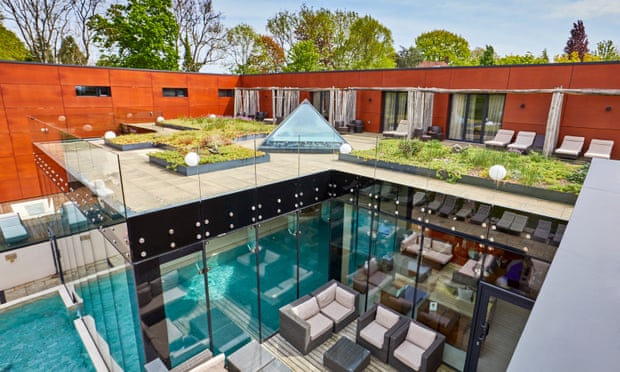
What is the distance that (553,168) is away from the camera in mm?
7887

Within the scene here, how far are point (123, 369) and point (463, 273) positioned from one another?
6805 mm

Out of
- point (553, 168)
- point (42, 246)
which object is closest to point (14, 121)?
point (42, 246)

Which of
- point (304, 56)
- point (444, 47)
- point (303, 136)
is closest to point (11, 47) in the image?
point (304, 56)

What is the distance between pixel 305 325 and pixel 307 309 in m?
0.69

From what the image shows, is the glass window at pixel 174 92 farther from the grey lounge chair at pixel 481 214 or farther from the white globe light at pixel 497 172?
the grey lounge chair at pixel 481 214

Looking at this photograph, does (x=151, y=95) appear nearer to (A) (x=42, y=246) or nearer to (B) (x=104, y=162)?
(A) (x=42, y=246)

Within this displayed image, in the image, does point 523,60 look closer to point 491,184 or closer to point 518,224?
point 491,184

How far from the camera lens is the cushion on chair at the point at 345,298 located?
8.12 metres

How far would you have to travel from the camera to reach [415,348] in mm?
6805

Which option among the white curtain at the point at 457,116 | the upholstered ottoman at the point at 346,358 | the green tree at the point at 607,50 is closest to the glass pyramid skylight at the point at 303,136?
the upholstered ottoman at the point at 346,358

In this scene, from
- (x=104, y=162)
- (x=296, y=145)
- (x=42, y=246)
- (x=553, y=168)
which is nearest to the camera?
(x=104, y=162)

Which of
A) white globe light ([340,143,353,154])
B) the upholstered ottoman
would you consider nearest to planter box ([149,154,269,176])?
white globe light ([340,143,353,154])

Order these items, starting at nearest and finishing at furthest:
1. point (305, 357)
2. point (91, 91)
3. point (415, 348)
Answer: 1. point (415, 348)
2. point (305, 357)
3. point (91, 91)

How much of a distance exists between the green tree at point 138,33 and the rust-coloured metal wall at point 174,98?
10.6 metres
